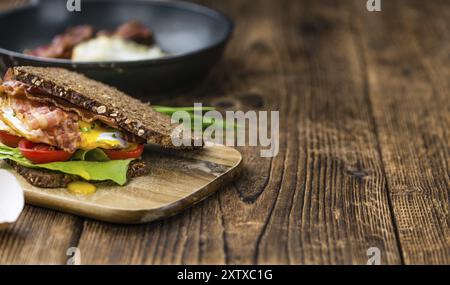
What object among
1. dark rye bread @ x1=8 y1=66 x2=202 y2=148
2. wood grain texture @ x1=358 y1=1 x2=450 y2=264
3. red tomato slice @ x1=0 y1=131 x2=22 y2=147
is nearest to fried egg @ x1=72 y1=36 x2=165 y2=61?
dark rye bread @ x1=8 y1=66 x2=202 y2=148

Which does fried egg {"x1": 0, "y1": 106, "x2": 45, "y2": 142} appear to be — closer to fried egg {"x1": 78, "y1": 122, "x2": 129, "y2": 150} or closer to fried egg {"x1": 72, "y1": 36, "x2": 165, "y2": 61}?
fried egg {"x1": 78, "y1": 122, "x2": 129, "y2": 150}

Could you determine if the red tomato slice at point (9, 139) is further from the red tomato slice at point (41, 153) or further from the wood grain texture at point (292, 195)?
the wood grain texture at point (292, 195)

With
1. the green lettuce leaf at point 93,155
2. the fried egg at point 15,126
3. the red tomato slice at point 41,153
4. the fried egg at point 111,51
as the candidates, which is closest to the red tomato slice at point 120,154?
the green lettuce leaf at point 93,155

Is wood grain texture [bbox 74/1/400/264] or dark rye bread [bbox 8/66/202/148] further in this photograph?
dark rye bread [bbox 8/66/202/148]

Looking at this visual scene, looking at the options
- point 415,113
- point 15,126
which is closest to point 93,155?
point 15,126

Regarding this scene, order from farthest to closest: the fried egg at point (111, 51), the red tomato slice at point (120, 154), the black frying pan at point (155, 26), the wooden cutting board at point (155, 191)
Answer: the fried egg at point (111, 51) → the black frying pan at point (155, 26) → the red tomato slice at point (120, 154) → the wooden cutting board at point (155, 191)
